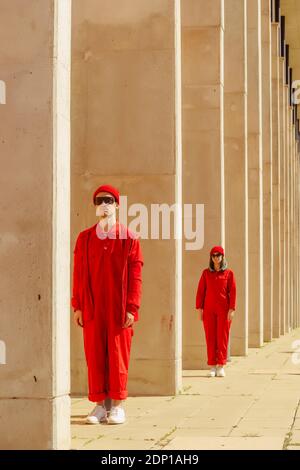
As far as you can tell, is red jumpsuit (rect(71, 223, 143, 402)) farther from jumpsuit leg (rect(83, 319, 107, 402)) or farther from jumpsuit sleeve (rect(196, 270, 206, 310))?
jumpsuit sleeve (rect(196, 270, 206, 310))

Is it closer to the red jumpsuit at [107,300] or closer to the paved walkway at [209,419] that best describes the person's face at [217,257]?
the paved walkway at [209,419]

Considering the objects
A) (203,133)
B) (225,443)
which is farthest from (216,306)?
(225,443)

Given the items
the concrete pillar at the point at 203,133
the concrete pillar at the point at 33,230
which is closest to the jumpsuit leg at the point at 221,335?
the concrete pillar at the point at 203,133

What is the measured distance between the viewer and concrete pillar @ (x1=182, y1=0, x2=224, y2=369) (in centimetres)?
1755

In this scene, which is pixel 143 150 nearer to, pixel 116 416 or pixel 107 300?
pixel 107 300

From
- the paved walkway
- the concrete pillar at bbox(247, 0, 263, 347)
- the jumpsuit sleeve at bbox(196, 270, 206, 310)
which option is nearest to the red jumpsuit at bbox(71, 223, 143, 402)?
the paved walkway

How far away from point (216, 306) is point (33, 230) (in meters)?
8.64

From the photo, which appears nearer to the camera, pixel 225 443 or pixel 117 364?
pixel 225 443

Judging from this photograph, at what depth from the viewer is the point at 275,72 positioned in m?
38.5

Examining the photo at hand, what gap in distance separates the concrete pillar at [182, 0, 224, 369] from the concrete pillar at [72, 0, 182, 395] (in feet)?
15.6

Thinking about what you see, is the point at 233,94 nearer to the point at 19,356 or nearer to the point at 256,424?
the point at 256,424

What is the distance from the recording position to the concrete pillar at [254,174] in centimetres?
2641

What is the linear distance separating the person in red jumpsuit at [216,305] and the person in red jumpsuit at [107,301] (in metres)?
6.13

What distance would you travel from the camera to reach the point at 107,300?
32.3 ft
